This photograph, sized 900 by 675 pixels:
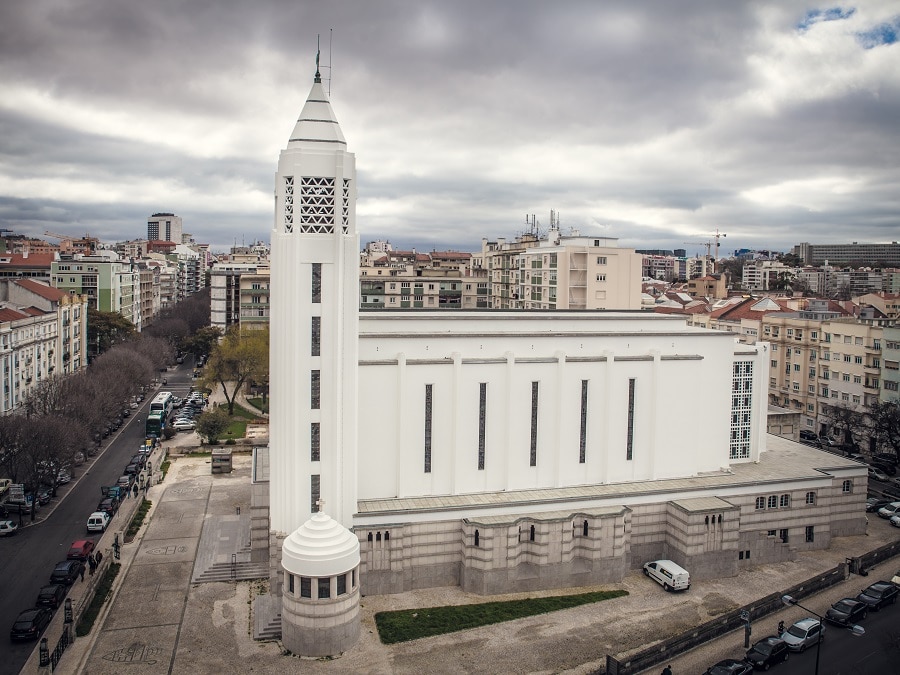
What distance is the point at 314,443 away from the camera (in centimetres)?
3228

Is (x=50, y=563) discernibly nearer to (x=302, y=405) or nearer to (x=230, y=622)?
(x=230, y=622)

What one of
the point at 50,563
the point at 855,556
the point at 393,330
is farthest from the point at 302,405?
the point at 855,556

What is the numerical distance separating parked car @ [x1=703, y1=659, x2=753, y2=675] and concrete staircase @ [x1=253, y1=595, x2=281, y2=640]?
54.8ft

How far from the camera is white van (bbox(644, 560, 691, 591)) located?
112ft

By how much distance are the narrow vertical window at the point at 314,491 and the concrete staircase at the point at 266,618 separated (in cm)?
410

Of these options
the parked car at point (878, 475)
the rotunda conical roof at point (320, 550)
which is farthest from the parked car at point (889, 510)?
the rotunda conical roof at point (320, 550)

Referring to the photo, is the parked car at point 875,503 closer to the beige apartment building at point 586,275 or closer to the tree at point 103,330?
the beige apartment building at point 586,275

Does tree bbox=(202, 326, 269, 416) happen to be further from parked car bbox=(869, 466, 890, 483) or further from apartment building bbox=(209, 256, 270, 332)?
parked car bbox=(869, 466, 890, 483)

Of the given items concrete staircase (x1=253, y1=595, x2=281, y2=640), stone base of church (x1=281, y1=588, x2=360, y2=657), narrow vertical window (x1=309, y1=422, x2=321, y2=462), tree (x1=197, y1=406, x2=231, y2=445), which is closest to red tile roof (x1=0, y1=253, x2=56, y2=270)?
tree (x1=197, y1=406, x2=231, y2=445)

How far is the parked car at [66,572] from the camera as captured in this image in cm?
3337

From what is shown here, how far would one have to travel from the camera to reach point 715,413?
40688 mm

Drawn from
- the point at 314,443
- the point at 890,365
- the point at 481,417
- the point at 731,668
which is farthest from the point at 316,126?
the point at 890,365

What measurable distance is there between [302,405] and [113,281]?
78.0 meters

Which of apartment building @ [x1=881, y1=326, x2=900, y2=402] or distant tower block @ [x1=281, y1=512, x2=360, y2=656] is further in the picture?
apartment building @ [x1=881, y1=326, x2=900, y2=402]
